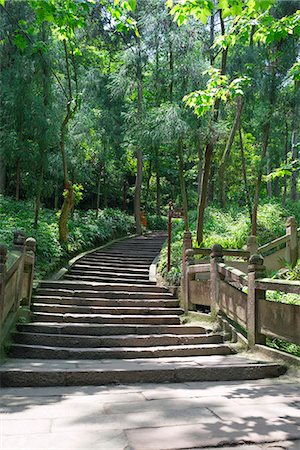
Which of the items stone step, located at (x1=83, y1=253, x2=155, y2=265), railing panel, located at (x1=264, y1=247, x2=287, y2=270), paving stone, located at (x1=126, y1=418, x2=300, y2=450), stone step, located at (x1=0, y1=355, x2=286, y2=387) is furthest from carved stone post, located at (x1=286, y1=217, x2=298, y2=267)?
paving stone, located at (x1=126, y1=418, x2=300, y2=450)

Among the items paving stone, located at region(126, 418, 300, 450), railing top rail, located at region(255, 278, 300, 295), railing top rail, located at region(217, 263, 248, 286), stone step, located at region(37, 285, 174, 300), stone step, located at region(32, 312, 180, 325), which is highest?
railing top rail, located at region(217, 263, 248, 286)

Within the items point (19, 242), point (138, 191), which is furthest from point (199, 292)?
point (138, 191)

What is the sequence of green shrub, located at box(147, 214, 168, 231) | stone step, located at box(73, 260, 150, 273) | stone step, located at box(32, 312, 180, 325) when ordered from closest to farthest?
1. stone step, located at box(32, 312, 180, 325)
2. stone step, located at box(73, 260, 150, 273)
3. green shrub, located at box(147, 214, 168, 231)

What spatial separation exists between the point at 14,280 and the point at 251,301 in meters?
3.59

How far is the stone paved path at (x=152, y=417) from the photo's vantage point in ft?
9.21

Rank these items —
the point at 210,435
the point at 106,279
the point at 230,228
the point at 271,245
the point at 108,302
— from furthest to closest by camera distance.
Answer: the point at 230,228 < the point at 106,279 < the point at 271,245 < the point at 108,302 < the point at 210,435

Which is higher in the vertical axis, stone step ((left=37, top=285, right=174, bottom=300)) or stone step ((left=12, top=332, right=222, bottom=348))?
stone step ((left=37, top=285, right=174, bottom=300))

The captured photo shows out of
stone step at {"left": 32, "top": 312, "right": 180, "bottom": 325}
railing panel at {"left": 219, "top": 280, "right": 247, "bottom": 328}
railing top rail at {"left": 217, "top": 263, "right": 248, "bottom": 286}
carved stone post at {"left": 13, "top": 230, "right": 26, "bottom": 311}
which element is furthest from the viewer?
stone step at {"left": 32, "top": 312, "right": 180, "bottom": 325}

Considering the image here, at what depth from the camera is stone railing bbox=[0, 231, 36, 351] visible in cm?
543

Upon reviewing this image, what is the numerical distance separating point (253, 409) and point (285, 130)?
1626cm

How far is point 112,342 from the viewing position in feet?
21.2

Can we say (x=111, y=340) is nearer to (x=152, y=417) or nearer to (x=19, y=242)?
(x=19, y=242)

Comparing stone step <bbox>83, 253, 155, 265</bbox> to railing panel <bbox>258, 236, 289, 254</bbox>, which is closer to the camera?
railing panel <bbox>258, 236, 289, 254</bbox>

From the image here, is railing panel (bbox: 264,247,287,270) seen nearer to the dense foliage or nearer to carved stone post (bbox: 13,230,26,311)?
the dense foliage
